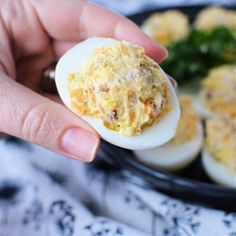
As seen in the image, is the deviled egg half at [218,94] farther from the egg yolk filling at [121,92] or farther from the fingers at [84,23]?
the egg yolk filling at [121,92]

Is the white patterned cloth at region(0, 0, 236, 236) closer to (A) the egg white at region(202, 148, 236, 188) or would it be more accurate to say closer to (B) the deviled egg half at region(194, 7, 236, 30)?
(A) the egg white at region(202, 148, 236, 188)

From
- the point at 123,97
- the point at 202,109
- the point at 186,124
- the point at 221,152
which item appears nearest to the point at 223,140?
the point at 221,152

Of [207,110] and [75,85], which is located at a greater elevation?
[75,85]

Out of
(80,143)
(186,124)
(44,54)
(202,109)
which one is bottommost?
(202,109)

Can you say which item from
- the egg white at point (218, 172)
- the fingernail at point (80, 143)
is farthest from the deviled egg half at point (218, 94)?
the fingernail at point (80, 143)

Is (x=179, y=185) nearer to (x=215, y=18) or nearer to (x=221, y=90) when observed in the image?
(x=221, y=90)

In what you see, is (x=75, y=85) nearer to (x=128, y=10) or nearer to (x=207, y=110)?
(x=207, y=110)

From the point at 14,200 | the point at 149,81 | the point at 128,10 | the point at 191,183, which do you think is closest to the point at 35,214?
the point at 14,200
